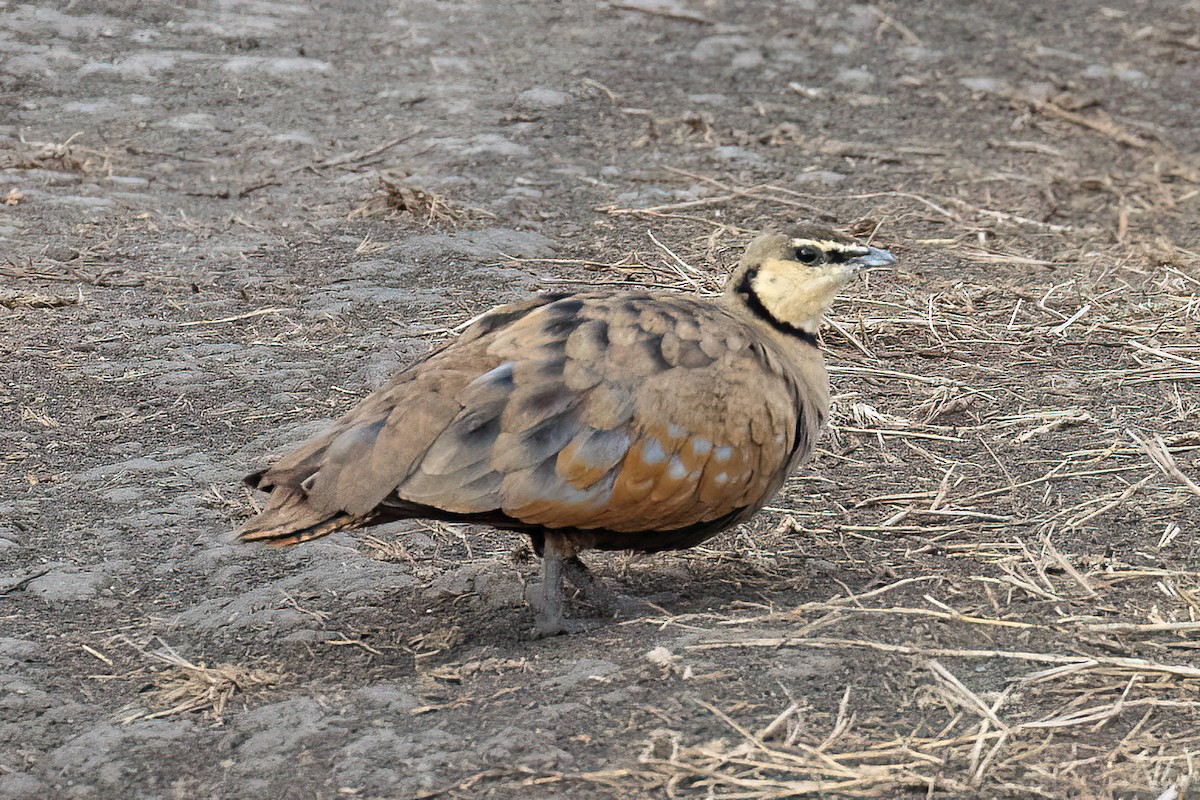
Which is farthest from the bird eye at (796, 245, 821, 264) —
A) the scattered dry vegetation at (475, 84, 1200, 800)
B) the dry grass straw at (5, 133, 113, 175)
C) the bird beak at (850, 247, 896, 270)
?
the dry grass straw at (5, 133, 113, 175)

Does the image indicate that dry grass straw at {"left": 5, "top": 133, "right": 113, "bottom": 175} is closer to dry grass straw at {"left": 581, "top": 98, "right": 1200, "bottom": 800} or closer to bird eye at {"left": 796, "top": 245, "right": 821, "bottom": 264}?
dry grass straw at {"left": 581, "top": 98, "right": 1200, "bottom": 800}

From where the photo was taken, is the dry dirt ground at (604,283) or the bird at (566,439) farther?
the bird at (566,439)

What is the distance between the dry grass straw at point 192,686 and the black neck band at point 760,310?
1.81 meters

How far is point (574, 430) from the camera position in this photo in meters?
3.90

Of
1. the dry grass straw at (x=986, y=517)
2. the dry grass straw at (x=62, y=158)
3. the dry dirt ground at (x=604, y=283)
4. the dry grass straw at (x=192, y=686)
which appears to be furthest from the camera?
the dry grass straw at (x=62, y=158)

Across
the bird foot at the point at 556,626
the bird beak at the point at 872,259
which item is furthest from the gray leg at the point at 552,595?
the bird beak at the point at 872,259

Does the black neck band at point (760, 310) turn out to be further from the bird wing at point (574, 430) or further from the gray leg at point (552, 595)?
the gray leg at point (552, 595)

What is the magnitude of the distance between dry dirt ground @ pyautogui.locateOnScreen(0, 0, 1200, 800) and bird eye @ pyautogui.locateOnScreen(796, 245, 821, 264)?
0.90 metres

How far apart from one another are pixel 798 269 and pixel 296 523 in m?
1.71

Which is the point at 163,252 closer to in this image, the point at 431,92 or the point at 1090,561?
the point at 431,92

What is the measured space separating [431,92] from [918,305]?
3.88 metres

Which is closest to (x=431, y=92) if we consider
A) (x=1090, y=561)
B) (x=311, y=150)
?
(x=311, y=150)

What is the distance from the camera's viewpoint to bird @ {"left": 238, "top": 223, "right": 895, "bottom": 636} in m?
3.88

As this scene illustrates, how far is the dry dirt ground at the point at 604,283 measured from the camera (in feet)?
11.3
